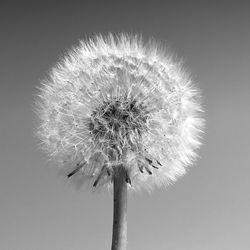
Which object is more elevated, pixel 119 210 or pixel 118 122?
pixel 118 122

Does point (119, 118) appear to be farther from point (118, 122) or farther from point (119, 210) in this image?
point (119, 210)

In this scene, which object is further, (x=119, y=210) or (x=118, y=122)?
(x=118, y=122)

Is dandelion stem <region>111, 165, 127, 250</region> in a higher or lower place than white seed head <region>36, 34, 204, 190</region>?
lower

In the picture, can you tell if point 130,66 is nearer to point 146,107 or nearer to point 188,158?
point 146,107

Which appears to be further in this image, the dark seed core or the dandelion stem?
the dark seed core

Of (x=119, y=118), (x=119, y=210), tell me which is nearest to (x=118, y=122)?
(x=119, y=118)

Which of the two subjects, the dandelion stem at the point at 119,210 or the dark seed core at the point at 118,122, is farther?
the dark seed core at the point at 118,122
